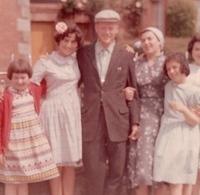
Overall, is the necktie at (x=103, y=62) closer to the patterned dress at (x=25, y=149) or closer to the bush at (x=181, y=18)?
the patterned dress at (x=25, y=149)

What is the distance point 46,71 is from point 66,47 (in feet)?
0.68

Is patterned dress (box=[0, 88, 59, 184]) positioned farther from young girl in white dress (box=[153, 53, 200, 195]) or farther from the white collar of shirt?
young girl in white dress (box=[153, 53, 200, 195])

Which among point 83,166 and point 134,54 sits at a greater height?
point 134,54

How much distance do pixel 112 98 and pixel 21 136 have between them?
0.64 meters

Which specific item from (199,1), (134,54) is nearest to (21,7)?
(199,1)

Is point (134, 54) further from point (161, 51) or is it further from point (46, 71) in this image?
point (46, 71)

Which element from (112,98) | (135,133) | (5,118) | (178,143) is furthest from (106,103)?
(5,118)

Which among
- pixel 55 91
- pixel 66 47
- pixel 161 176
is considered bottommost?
pixel 161 176

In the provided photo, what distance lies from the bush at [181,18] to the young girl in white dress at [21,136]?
1312 centimetres

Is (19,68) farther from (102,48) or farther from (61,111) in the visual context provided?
(102,48)

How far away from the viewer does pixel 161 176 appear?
13.2 ft

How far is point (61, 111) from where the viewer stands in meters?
4.07

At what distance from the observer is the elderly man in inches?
161

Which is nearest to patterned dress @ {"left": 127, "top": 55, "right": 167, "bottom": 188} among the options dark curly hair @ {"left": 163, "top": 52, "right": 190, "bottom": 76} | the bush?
dark curly hair @ {"left": 163, "top": 52, "right": 190, "bottom": 76}
